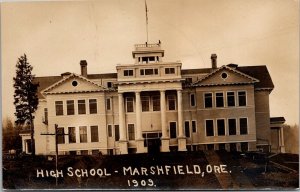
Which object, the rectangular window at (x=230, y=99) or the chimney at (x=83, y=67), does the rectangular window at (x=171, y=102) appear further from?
the chimney at (x=83, y=67)

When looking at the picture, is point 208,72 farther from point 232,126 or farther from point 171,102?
point 232,126

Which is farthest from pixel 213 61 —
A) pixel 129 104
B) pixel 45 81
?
pixel 45 81

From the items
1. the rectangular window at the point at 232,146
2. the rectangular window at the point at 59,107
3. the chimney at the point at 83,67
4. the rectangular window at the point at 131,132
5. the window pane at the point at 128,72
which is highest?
the chimney at the point at 83,67

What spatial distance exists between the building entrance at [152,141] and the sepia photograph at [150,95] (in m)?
0.01

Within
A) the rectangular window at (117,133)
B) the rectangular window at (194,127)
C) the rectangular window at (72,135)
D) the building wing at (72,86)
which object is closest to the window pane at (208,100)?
the rectangular window at (194,127)

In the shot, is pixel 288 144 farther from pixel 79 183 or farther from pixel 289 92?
pixel 79 183

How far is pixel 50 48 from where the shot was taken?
6.62 metres

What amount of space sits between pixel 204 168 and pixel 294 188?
1.04 m

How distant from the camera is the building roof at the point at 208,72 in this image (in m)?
6.32

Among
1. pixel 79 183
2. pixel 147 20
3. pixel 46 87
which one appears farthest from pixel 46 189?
pixel 147 20

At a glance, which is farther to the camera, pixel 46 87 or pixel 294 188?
pixel 46 87

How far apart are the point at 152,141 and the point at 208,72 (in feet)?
3.49

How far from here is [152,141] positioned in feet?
21.5

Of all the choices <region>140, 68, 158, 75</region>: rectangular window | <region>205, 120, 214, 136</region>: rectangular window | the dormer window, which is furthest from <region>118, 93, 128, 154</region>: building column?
<region>205, 120, 214, 136</region>: rectangular window
